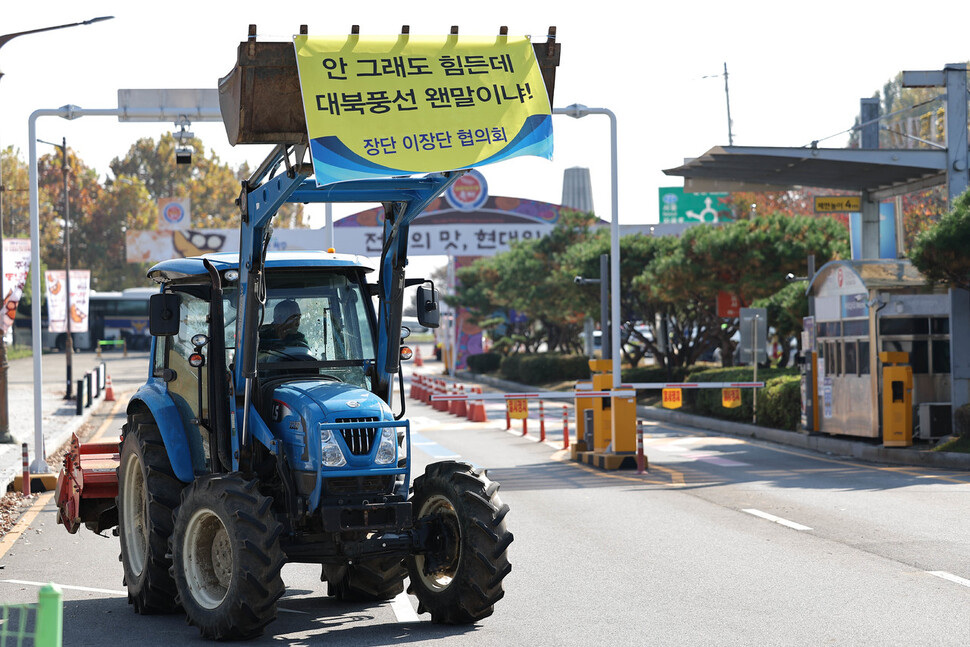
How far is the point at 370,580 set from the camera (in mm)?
9078

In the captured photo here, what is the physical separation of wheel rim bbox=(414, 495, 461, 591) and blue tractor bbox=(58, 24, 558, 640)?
13 mm

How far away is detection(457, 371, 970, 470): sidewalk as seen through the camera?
64.9ft

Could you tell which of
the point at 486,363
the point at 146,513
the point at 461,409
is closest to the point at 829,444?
the point at 461,409

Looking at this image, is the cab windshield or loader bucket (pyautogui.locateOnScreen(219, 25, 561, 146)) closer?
loader bucket (pyautogui.locateOnScreen(219, 25, 561, 146))

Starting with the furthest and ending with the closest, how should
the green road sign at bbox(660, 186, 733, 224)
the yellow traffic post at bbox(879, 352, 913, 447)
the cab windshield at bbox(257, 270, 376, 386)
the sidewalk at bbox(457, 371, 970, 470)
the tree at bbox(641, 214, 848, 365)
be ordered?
the green road sign at bbox(660, 186, 733, 224) → the tree at bbox(641, 214, 848, 365) → the yellow traffic post at bbox(879, 352, 913, 447) → the sidewalk at bbox(457, 371, 970, 470) → the cab windshield at bbox(257, 270, 376, 386)

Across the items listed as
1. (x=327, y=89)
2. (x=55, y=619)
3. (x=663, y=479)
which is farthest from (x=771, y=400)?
(x=55, y=619)

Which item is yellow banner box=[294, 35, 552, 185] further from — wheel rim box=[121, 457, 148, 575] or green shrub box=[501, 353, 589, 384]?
green shrub box=[501, 353, 589, 384]

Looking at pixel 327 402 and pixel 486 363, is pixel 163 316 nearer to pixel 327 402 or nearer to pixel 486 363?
pixel 327 402

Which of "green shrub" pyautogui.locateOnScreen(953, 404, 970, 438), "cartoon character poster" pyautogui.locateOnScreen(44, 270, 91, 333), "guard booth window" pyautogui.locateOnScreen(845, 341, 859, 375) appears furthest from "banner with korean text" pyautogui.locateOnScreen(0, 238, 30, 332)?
"green shrub" pyautogui.locateOnScreen(953, 404, 970, 438)

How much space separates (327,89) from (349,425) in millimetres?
2086

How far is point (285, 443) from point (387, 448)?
A: 0.71 metres

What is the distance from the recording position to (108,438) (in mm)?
25312

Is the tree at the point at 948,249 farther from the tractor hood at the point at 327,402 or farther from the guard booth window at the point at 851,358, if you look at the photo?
the tractor hood at the point at 327,402

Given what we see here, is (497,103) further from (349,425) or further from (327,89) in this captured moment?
(349,425)
